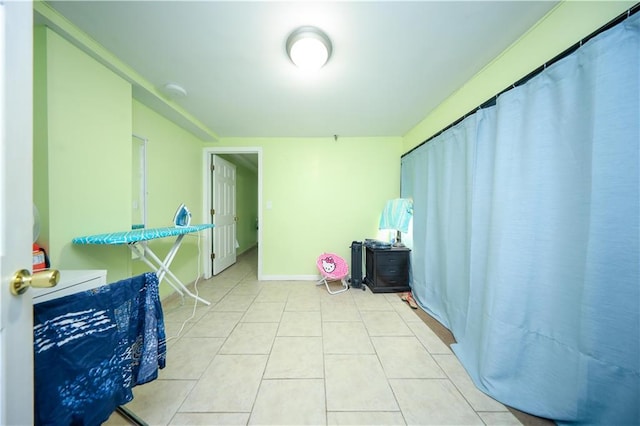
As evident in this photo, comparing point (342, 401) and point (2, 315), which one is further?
point (342, 401)

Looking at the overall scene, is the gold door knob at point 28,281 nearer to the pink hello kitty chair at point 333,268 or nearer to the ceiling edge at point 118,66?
the ceiling edge at point 118,66

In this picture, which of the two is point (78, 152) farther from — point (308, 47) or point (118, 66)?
point (308, 47)

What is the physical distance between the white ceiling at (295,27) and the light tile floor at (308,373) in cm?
217

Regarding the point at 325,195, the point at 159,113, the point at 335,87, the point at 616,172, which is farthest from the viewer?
the point at 325,195

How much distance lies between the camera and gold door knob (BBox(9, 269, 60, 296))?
1.57ft

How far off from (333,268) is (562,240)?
209 cm

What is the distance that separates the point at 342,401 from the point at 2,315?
1.36 meters

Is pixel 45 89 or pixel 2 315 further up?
pixel 45 89

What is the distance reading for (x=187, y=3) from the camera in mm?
1059

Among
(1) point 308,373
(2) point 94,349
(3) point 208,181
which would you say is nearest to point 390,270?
(1) point 308,373

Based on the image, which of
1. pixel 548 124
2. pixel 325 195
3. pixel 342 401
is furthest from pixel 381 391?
pixel 325 195

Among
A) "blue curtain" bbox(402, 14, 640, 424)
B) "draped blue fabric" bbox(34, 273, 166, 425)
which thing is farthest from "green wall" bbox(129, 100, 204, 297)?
"blue curtain" bbox(402, 14, 640, 424)

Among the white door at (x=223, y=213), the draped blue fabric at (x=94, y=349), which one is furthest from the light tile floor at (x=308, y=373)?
the white door at (x=223, y=213)

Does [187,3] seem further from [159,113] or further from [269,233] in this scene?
[269,233]
